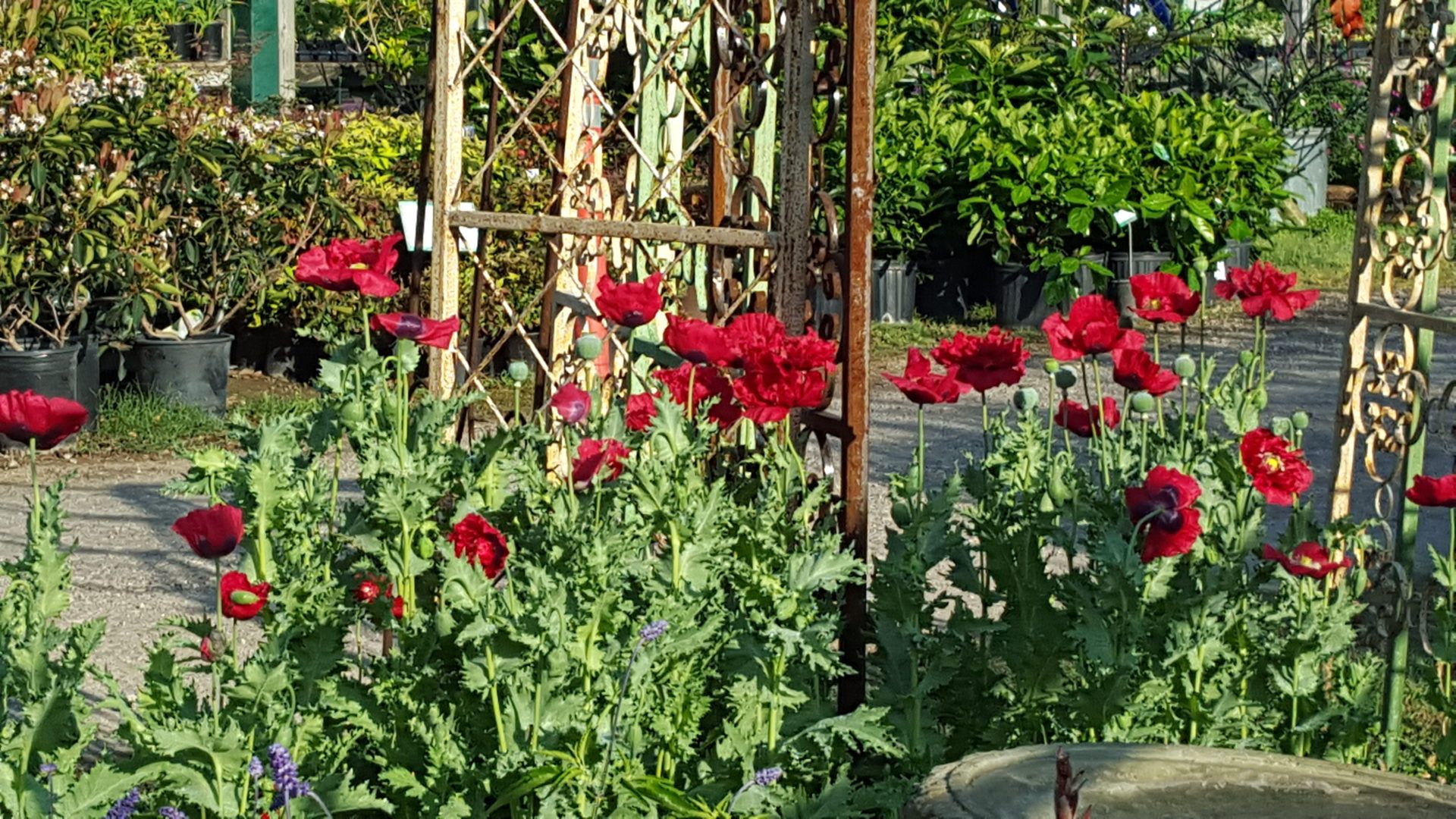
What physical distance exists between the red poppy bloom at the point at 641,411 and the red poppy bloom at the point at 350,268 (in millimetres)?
423

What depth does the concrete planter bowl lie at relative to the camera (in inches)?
79.5

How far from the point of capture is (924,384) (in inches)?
111

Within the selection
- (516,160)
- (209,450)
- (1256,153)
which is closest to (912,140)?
(1256,153)

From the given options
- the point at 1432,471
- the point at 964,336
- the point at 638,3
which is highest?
the point at 638,3

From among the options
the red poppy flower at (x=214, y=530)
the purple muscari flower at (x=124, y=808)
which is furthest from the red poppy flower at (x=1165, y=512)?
the purple muscari flower at (x=124, y=808)

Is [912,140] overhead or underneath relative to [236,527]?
overhead

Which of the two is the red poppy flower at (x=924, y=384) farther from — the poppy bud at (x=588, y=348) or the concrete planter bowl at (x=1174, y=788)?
the concrete planter bowl at (x=1174, y=788)

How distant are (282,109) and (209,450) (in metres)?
7.20

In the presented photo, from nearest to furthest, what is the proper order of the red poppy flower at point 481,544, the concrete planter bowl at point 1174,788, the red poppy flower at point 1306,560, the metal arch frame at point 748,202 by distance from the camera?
the concrete planter bowl at point 1174,788
the red poppy flower at point 481,544
the red poppy flower at point 1306,560
the metal arch frame at point 748,202

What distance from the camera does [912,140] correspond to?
1027cm

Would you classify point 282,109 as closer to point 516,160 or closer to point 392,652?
point 516,160

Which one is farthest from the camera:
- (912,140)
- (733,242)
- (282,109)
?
(912,140)

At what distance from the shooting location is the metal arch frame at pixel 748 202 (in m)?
2.98

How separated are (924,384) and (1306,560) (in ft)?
2.07
